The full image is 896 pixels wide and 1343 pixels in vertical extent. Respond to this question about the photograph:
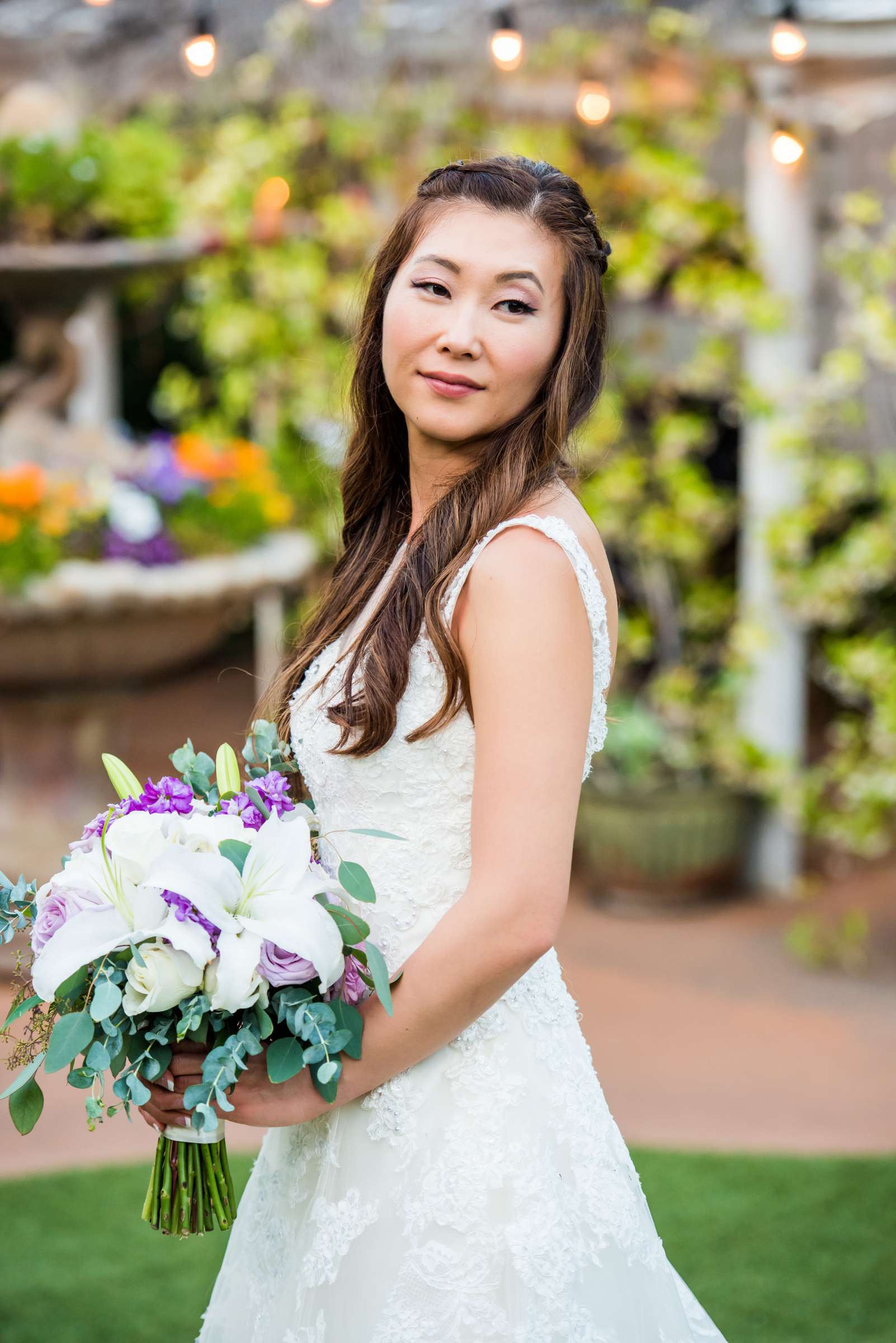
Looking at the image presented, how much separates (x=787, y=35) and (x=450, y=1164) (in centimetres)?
422

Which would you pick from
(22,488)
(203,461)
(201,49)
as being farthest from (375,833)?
(203,461)

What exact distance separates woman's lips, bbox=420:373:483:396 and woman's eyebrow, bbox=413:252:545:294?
12 cm

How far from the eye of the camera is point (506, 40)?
4766 mm

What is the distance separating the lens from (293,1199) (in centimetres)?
180

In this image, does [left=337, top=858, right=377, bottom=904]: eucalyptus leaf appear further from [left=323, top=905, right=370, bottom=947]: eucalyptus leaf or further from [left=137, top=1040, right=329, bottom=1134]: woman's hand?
[left=137, top=1040, right=329, bottom=1134]: woman's hand

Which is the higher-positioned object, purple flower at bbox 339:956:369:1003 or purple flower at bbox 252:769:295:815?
purple flower at bbox 252:769:295:815

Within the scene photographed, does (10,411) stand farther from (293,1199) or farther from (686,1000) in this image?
(293,1199)

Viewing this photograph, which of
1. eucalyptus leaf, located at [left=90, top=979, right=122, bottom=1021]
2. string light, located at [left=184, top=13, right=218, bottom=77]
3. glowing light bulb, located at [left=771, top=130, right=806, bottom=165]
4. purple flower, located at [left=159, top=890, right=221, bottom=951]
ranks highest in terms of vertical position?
string light, located at [left=184, top=13, right=218, bottom=77]

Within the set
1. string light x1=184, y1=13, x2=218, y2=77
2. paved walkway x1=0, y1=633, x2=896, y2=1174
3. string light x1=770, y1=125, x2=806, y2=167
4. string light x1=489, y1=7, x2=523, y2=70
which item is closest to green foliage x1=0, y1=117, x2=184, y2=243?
string light x1=184, y1=13, x2=218, y2=77

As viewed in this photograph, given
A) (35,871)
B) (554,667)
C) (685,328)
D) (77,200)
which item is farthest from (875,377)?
(554,667)

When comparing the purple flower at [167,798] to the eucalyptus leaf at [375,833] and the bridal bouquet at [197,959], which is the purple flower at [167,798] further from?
the eucalyptus leaf at [375,833]

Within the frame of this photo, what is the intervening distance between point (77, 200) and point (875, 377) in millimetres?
2975

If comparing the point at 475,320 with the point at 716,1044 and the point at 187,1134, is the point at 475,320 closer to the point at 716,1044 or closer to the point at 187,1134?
the point at 187,1134

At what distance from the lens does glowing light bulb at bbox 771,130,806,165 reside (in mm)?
5238
